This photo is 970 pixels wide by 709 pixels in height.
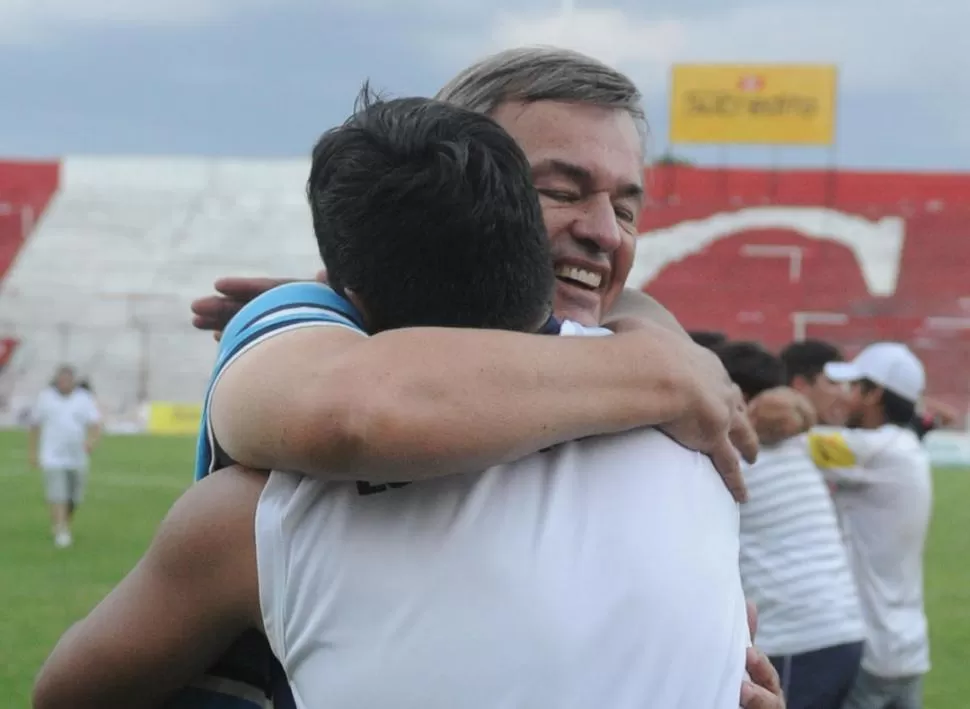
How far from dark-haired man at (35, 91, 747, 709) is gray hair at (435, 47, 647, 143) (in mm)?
455

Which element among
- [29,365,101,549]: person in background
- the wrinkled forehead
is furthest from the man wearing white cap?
[29,365,101,549]: person in background

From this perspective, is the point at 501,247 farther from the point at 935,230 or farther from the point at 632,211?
the point at 935,230

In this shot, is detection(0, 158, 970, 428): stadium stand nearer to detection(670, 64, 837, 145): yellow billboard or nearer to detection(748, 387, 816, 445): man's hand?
detection(670, 64, 837, 145): yellow billboard

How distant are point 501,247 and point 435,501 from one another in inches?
9.9

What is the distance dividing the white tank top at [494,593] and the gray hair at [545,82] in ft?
2.07

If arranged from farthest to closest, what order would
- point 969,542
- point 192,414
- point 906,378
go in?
point 192,414 < point 969,542 < point 906,378

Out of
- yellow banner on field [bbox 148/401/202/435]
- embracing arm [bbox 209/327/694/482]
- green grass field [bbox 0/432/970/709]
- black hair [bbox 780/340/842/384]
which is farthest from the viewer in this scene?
yellow banner on field [bbox 148/401/202/435]

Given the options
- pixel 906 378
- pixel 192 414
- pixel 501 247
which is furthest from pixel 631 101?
pixel 192 414

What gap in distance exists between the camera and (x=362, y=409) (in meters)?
1.26

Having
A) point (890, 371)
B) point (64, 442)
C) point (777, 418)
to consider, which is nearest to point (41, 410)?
point (64, 442)

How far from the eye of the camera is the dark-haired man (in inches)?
51.0

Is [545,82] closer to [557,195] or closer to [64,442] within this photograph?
[557,195]

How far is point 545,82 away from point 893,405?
4666 mm

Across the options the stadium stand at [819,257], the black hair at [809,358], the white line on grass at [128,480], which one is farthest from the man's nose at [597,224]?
the stadium stand at [819,257]
